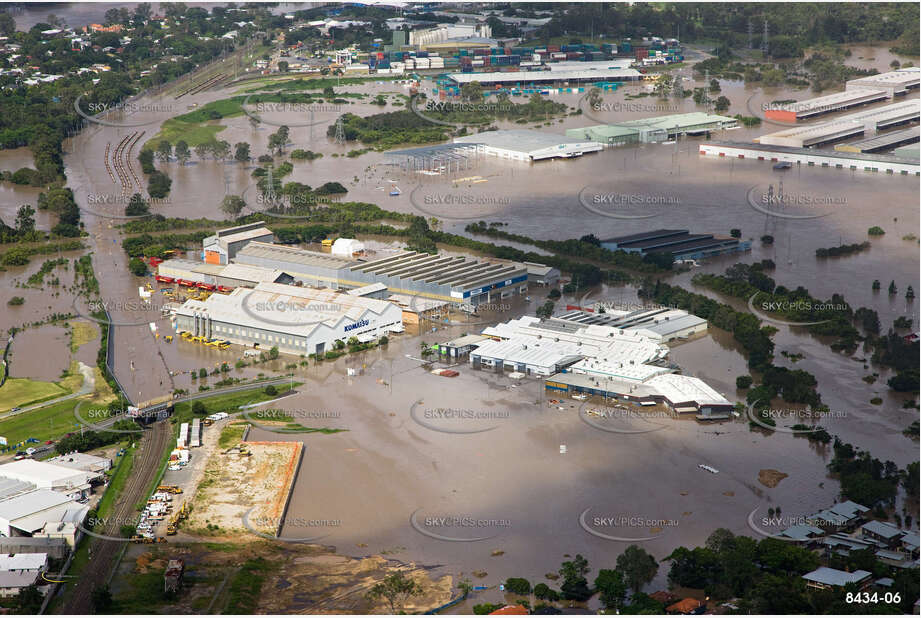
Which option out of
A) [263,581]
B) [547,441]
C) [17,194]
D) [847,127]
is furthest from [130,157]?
[263,581]

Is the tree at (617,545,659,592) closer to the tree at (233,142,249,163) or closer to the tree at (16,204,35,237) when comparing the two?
the tree at (16,204,35,237)

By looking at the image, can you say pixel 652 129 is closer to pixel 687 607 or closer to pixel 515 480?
pixel 515 480

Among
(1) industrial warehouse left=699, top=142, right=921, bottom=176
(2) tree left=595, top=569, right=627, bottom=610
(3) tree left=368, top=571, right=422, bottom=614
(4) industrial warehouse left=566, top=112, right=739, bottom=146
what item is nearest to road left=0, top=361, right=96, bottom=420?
(3) tree left=368, top=571, right=422, bottom=614

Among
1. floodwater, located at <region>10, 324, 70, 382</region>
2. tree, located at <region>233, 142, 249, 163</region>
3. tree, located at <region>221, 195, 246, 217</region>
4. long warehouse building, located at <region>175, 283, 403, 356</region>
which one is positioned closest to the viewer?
floodwater, located at <region>10, 324, 70, 382</region>

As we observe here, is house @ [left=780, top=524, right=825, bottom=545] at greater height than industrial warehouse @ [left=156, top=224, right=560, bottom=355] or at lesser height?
lesser

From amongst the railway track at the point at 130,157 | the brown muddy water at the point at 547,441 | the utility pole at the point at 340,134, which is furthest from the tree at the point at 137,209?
the utility pole at the point at 340,134

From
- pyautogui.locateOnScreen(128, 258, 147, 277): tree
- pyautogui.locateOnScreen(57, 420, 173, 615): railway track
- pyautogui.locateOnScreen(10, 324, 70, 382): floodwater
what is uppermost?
pyautogui.locateOnScreen(128, 258, 147, 277): tree
